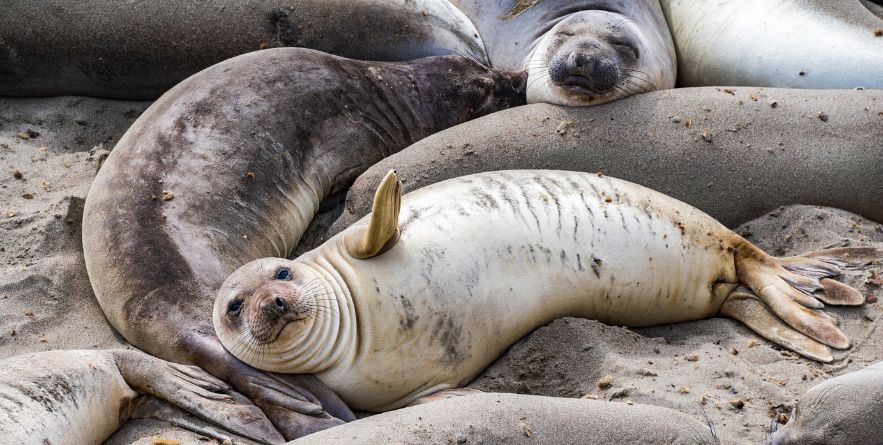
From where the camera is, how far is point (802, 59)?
5113mm

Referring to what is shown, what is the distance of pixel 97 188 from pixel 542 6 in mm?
2426

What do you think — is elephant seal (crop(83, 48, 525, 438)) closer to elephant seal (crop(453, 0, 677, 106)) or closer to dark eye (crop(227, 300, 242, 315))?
dark eye (crop(227, 300, 242, 315))

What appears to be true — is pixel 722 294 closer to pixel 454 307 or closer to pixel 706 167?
pixel 706 167

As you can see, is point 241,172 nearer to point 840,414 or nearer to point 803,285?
point 803,285

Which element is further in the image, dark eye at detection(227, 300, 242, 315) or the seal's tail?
the seal's tail

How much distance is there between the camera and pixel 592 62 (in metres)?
4.88

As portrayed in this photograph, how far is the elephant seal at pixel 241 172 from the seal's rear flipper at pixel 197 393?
0.16 ft

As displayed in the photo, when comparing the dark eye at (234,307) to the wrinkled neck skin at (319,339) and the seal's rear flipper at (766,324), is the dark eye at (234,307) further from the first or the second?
the seal's rear flipper at (766,324)

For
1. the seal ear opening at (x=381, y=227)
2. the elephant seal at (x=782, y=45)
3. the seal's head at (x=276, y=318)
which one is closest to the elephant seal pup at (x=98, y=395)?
the seal's head at (x=276, y=318)

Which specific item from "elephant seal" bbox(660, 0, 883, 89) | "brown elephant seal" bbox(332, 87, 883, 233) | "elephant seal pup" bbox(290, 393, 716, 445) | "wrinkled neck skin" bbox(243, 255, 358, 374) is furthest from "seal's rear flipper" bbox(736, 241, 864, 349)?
"wrinkled neck skin" bbox(243, 255, 358, 374)

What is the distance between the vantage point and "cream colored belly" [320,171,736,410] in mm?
3625

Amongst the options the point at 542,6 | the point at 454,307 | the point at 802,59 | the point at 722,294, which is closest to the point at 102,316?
the point at 454,307

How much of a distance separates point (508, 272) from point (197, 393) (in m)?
1.06

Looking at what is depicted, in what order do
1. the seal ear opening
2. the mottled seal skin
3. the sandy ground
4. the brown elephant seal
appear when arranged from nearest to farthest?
1. the sandy ground
2. the seal ear opening
3. the brown elephant seal
4. the mottled seal skin
